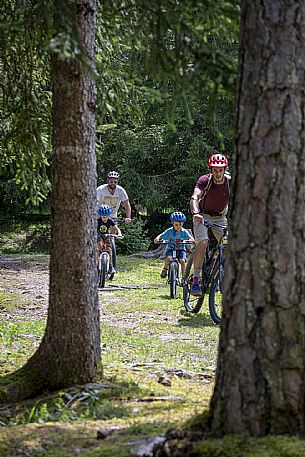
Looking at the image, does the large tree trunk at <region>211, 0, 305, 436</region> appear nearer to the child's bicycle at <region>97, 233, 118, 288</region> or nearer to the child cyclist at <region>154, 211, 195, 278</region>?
the child cyclist at <region>154, 211, 195, 278</region>

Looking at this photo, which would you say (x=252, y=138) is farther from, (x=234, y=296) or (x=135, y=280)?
(x=135, y=280)

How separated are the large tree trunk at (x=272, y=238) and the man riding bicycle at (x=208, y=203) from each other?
212 inches

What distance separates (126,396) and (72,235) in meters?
1.23

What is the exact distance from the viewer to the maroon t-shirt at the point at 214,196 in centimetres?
907

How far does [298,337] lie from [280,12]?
60.2 inches

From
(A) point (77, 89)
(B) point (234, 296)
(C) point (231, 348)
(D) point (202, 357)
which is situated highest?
(A) point (77, 89)

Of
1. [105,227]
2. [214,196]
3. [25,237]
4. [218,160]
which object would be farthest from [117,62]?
[25,237]

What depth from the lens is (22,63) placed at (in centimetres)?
684

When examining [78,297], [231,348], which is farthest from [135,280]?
[231,348]

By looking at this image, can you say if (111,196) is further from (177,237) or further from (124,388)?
(124,388)

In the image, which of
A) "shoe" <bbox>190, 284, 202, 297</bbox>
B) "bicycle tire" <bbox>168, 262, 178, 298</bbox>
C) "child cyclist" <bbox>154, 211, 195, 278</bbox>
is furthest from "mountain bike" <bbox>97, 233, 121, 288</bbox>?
"shoe" <bbox>190, 284, 202, 297</bbox>

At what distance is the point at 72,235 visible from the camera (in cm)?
522

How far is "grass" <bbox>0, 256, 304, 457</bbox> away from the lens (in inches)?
142

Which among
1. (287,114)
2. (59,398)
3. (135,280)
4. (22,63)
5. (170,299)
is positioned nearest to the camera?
(287,114)
